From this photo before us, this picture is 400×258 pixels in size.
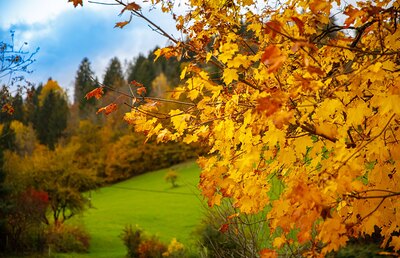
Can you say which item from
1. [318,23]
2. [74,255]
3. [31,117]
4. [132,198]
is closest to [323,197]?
[318,23]

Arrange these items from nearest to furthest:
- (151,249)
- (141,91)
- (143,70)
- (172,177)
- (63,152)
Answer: (141,91), (151,249), (63,152), (172,177), (143,70)

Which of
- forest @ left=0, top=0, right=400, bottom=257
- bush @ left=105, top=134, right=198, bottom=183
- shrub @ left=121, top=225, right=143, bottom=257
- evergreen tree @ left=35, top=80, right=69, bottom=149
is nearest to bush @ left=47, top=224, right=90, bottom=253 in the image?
shrub @ left=121, top=225, right=143, bottom=257

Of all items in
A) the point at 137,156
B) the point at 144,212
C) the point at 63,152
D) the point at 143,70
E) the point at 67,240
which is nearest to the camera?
the point at 67,240

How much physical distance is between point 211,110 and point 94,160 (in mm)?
49887

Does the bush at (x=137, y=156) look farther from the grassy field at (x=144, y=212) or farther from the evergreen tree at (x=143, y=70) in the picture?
the evergreen tree at (x=143, y=70)

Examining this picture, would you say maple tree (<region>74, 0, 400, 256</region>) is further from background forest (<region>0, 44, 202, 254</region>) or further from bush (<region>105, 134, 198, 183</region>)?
bush (<region>105, 134, 198, 183</region>)

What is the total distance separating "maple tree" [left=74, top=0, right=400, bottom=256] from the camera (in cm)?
213

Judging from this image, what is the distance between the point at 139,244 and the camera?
61.9 ft

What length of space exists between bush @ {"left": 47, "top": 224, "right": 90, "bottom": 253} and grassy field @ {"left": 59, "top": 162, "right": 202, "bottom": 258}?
2.06 ft

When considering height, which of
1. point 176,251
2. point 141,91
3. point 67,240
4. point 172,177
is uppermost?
point 141,91

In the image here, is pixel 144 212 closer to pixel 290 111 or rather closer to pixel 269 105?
pixel 290 111

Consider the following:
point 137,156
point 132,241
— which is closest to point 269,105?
point 132,241

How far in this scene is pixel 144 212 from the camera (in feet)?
107

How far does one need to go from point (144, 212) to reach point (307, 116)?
1231 inches
